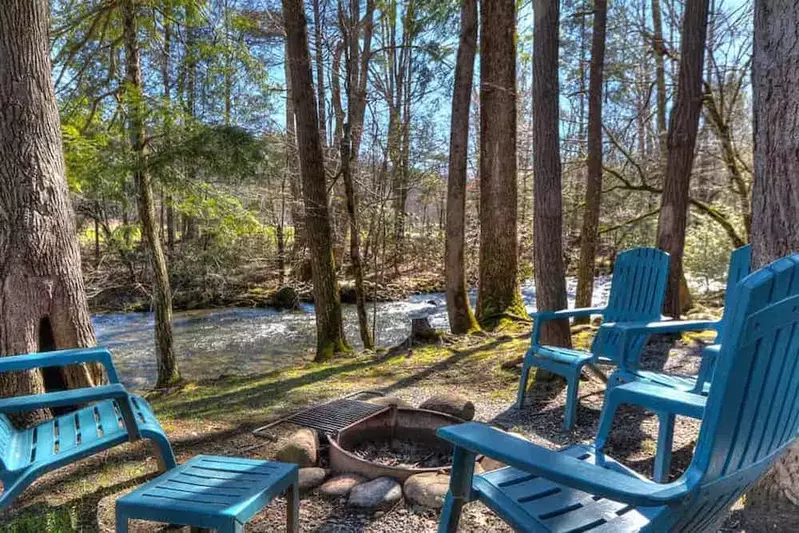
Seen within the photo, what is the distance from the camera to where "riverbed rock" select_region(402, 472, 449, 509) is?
205 cm

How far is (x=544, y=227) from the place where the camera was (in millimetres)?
3715

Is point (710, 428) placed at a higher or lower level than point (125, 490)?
higher

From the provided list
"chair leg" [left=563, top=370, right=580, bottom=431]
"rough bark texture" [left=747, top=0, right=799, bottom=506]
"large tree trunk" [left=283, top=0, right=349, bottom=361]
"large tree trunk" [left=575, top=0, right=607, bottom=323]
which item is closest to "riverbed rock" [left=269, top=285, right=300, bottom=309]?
"large tree trunk" [left=283, top=0, right=349, bottom=361]

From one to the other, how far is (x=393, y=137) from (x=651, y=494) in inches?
296

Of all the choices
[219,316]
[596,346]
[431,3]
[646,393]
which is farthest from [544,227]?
[219,316]

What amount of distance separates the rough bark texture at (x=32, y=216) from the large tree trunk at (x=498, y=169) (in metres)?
4.62

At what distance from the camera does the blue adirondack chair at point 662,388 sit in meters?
1.77

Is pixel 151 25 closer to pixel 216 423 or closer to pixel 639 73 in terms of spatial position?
pixel 216 423

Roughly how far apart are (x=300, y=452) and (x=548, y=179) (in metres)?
2.47

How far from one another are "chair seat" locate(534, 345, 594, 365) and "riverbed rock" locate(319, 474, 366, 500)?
1312mm

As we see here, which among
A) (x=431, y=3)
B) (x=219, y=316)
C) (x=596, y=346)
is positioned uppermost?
(x=431, y=3)

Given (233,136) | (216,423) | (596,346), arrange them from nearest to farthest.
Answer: (596,346), (216,423), (233,136)

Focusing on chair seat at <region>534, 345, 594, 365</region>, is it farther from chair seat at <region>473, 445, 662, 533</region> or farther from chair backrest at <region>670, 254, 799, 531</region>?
chair backrest at <region>670, 254, 799, 531</region>

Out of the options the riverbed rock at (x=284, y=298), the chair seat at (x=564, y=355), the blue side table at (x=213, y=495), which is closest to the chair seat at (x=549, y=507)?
the blue side table at (x=213, y=495)
